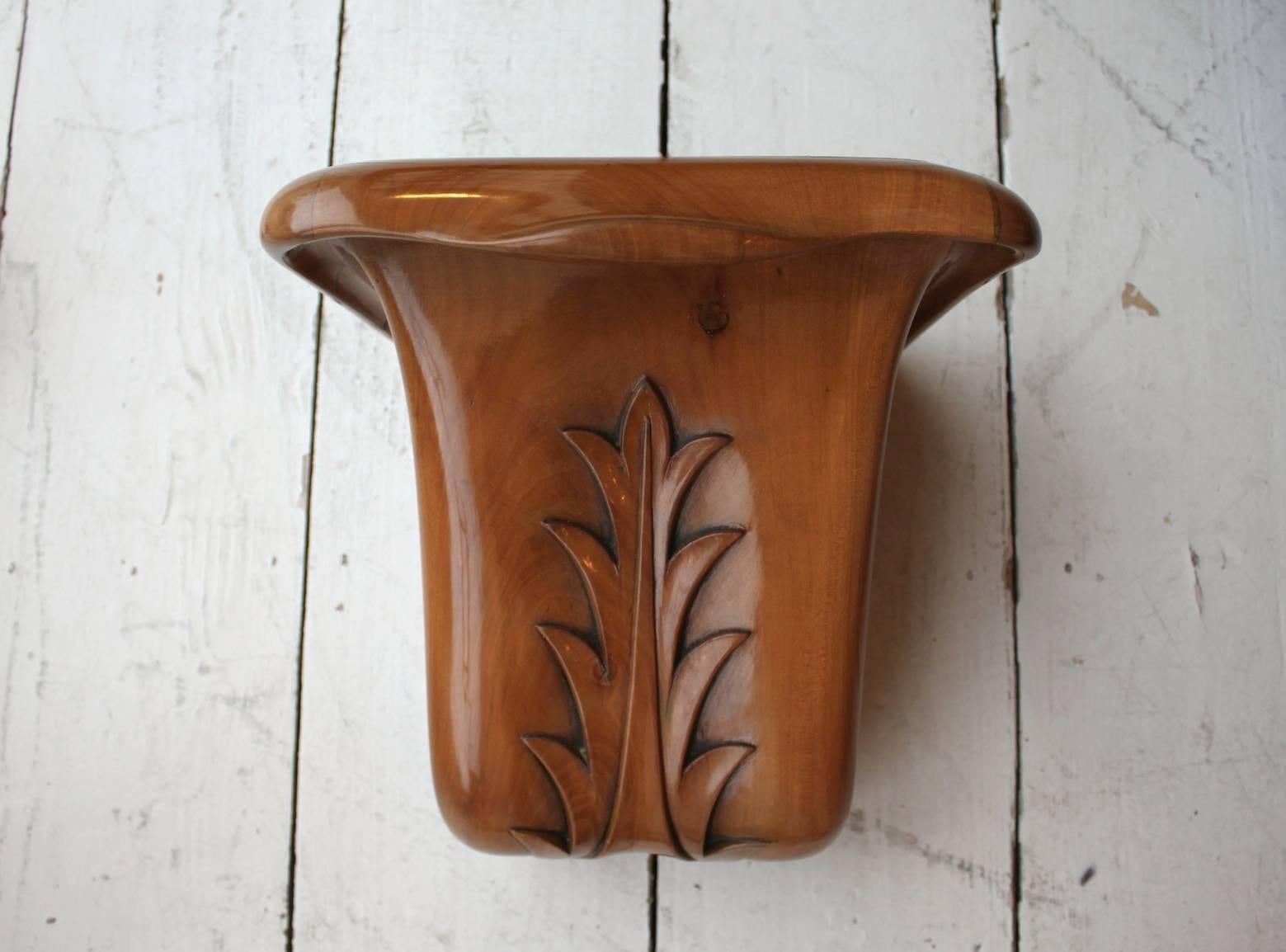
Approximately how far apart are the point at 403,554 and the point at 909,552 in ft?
0.86

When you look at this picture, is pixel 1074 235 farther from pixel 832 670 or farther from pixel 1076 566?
pixel 832 670

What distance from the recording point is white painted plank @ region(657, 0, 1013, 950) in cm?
50

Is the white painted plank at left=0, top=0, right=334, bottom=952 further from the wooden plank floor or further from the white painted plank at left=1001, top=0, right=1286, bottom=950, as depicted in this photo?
the white painted plank at left=1001, top=0, right=1286, bottom=950

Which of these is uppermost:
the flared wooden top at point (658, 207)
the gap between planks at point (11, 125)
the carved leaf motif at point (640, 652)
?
the gap between planks at point (11, 125)

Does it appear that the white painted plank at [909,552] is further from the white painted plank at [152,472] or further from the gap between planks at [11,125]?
the gap between planks at [11,125]

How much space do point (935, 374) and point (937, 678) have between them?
157mm

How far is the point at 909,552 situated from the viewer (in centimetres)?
52

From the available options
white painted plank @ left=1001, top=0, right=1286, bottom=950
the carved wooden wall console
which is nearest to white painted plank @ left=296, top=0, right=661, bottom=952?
the carved wooden wall console

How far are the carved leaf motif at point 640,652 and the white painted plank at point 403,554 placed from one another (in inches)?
4.8

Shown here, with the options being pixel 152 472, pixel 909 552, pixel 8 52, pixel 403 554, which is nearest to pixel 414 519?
pixel 403 554

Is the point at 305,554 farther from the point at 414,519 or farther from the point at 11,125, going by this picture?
the point at 11,125

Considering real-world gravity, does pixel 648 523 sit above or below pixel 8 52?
below

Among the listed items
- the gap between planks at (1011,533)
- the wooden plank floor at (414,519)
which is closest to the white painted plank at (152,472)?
the wooden plank floor at (414,519)

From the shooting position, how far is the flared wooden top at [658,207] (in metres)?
0.33
